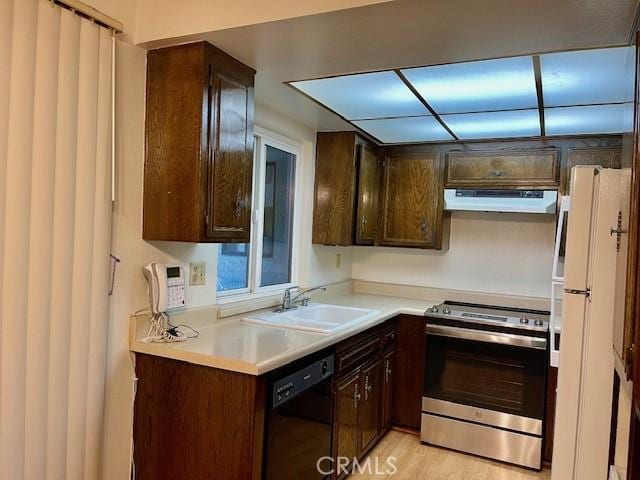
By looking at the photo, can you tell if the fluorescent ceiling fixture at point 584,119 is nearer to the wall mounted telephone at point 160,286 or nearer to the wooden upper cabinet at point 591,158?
the wooden upper cabinet at point 591,158

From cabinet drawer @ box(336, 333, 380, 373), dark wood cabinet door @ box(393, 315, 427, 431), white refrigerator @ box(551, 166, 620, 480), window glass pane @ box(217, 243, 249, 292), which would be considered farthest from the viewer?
dark wood cabinet door @ box(393, 315, 427, 431)

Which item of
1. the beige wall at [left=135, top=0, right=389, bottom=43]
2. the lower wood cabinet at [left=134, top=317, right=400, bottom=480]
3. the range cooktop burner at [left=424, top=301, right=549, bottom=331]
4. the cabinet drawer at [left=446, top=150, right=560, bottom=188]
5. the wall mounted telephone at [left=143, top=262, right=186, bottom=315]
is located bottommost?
the lower wood cabinet at [left=134, top=317, right=400, bottom=480]

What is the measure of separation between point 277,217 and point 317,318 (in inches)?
29.7

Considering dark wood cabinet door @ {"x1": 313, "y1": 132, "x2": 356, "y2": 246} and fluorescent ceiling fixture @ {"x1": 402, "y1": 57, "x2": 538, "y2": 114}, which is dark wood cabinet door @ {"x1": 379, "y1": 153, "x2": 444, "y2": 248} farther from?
fluorescent ceiling fixture @ {"x1": 402, "y1": 57, "x2": 538, "y2": 114}

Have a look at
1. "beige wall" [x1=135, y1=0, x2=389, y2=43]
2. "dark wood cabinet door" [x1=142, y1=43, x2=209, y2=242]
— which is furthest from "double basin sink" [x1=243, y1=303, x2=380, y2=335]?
"beige wall" [x1=135, y1=0, x2=389, y2=43]

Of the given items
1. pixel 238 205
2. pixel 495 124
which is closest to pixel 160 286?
pixel 238 205

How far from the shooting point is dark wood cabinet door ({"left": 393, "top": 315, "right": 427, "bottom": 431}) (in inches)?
132

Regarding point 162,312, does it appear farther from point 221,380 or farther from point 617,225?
point 617,225

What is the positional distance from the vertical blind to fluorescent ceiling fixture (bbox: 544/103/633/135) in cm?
230

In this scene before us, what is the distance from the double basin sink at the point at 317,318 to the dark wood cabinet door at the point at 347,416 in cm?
30

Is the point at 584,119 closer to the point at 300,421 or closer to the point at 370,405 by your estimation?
the point at 370,405

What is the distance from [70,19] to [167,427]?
63.4 inches

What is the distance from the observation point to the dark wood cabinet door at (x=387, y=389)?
323 centimetres

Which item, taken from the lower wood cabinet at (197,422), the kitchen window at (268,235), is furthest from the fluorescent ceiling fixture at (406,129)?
the lower wood cabinet at (197,422)
